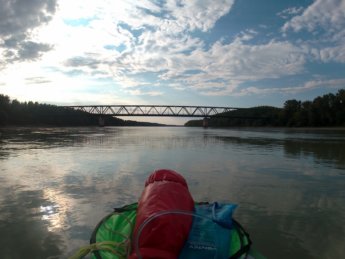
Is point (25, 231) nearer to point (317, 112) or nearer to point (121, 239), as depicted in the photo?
point (121, 239)

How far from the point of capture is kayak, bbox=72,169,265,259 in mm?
4250

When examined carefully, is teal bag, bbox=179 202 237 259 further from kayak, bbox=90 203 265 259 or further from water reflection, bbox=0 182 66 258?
water reflection, bbox=0 182 66 258

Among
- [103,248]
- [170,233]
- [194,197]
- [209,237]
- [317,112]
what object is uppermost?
[317,112]

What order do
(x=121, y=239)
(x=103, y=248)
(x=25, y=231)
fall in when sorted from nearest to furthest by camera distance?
(x=103, y=248) < (x=121, y=239) < (x=25, y=231)

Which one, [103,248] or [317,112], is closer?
[103,248]

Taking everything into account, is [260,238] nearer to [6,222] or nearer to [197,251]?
[197,251]

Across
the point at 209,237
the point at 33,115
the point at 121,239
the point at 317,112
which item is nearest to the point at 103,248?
the point at 121,239

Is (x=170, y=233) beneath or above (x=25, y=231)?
above

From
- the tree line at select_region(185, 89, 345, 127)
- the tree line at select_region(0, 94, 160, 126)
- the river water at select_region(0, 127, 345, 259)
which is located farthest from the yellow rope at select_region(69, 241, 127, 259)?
the tree line at select_region(185, 89, 345, 127)

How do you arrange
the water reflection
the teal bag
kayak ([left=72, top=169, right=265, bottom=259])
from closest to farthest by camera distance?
kayak ([left=72, top=169, right=265, bottom=259]) → the teal bag → the water reflection

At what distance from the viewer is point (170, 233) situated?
4301 mm

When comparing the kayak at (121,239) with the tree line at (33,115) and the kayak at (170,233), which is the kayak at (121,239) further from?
the tree line at (33,115)

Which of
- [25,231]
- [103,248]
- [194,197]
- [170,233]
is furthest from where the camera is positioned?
[194,197]

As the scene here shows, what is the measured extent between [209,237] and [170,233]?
2.13ft
